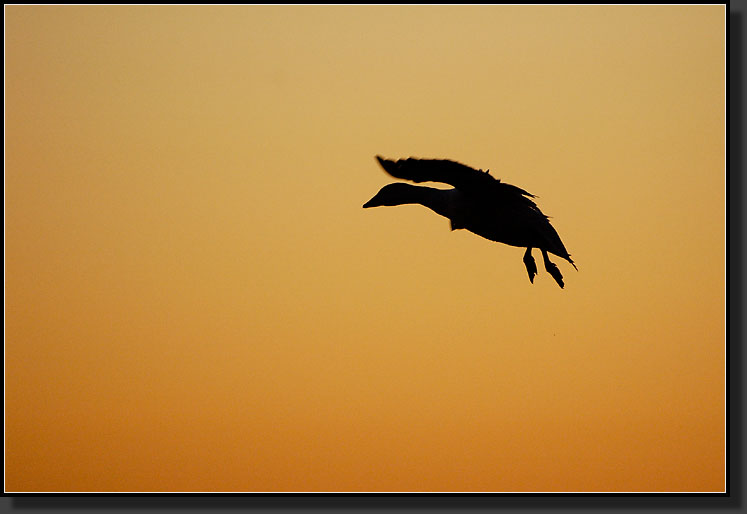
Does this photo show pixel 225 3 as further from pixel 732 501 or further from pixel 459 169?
pixel 732 501

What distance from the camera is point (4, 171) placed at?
36.5 ft

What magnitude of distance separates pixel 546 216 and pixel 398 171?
2014 mm

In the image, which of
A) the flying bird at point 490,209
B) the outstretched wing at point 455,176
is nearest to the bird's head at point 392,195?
the flying bird at point 490,209

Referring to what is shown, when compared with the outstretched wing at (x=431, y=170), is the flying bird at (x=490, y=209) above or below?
below

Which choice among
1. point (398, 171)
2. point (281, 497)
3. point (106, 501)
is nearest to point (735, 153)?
point (398, 171)

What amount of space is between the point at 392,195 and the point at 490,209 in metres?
1.09

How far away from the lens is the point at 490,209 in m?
10.1

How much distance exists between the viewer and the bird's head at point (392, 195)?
421 inches

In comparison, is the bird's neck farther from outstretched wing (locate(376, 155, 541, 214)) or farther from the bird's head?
outstretched wing (locate(376, 155, 541, 214))

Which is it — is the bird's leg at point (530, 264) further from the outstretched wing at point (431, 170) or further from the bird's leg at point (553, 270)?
the outstretched wing at point (431, 170)

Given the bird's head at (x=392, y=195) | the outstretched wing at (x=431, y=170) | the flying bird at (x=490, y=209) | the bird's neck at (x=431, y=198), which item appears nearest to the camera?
the outstretched wing at (x=431, y=170)

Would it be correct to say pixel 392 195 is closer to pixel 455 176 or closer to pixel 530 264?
pixel 530 264

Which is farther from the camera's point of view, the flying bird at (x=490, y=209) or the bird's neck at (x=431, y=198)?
the bird's neck at (x=431, y=198)

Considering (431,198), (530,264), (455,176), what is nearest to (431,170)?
(455,176)
